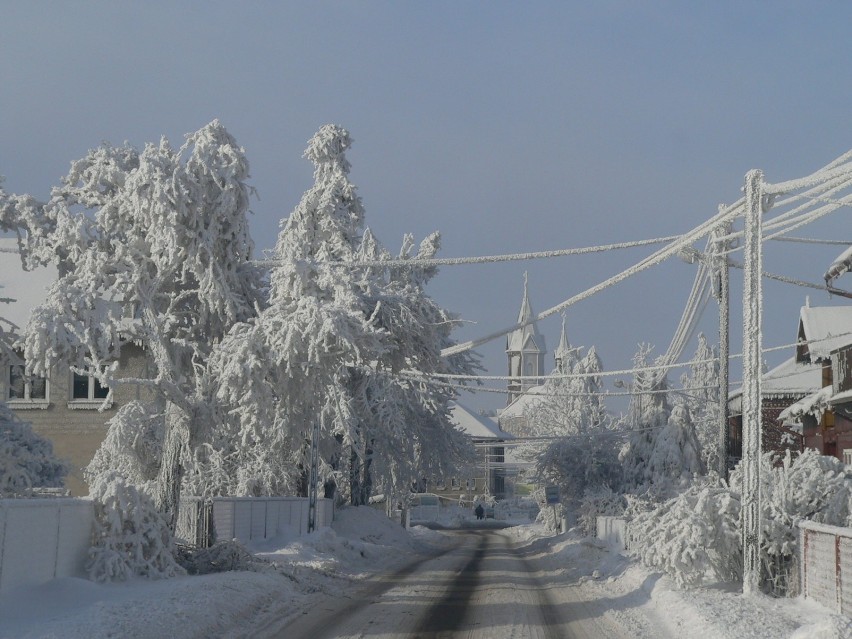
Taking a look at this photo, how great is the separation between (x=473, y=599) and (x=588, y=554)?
1312 centimetres

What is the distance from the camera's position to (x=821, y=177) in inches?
632

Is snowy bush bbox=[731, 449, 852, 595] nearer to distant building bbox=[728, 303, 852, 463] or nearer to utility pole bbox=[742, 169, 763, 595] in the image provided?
utility pole bbox=[742, 169, 763, 595]

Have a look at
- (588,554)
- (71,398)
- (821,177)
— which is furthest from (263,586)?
(71,398)

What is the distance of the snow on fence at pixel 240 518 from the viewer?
24562 mm

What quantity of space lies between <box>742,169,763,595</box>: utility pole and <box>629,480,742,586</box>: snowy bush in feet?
2.60

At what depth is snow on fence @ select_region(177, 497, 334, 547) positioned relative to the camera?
80.6 ft

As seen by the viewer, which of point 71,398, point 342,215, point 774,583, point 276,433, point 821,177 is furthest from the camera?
point 342,215

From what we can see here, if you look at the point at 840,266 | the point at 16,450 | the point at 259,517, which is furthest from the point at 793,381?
the point at 16,450

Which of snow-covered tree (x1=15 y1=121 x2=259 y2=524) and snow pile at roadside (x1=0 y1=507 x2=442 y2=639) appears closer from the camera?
snow pile at roadside (x1=0 y1=507 x2=442 y2=639)

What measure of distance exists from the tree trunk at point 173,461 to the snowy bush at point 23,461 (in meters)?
2.29

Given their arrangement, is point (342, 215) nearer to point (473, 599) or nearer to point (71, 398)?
point (71, 398)

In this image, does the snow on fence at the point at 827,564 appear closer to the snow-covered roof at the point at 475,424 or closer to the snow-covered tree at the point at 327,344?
the snow-covered tree at the point at 327,344

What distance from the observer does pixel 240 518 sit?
27453 millimetres

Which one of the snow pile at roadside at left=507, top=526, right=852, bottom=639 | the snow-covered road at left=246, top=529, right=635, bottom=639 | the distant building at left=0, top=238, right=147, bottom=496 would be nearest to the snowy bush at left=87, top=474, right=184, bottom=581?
the snow-covered road at left=246, top=529, right=635, bottom=639
